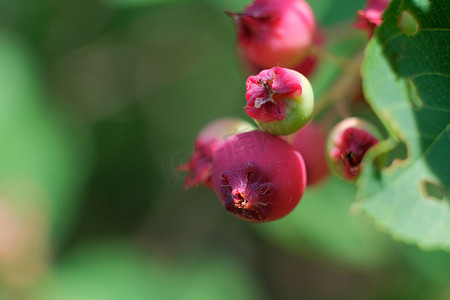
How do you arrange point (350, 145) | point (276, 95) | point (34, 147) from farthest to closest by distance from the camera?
point (34, 147), point (350, 145), point (276, 95)

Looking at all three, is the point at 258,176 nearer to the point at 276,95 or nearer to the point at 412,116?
the point at 276,95

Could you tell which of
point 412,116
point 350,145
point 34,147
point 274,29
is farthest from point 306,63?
point 34,147

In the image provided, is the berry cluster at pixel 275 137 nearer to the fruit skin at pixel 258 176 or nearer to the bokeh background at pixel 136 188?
the fruit skin at pixel 258 176

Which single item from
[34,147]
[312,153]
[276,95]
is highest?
[34,147]

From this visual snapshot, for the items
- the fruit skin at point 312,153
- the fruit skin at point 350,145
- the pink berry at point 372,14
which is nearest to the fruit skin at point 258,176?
the fruit skin at point 350,145

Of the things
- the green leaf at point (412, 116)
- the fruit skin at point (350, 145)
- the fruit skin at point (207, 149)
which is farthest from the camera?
the fruit skin at point (207, 149)

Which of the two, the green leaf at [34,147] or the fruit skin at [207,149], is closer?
the fruit skin at [207,149]
